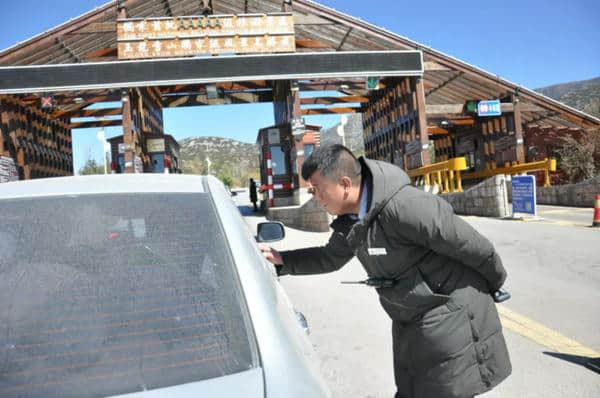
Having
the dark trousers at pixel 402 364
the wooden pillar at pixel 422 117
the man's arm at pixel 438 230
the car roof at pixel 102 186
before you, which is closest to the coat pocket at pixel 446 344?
Result: the dark trousers at pixel 402 364

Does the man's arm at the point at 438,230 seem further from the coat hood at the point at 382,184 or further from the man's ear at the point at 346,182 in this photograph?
the man's ear at the point at 346,182

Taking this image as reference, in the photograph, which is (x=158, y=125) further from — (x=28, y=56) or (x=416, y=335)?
(x=416, y=335)

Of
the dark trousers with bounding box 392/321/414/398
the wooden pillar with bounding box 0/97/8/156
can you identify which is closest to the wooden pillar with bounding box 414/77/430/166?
the wooden pillar with bounding box 0/97/8/156

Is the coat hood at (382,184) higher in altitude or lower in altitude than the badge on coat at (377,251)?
higher

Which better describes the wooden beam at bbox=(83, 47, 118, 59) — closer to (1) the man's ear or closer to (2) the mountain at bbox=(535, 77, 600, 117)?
(1) the man's ear

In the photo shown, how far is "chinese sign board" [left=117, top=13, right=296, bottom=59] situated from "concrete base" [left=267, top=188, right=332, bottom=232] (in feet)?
22.4

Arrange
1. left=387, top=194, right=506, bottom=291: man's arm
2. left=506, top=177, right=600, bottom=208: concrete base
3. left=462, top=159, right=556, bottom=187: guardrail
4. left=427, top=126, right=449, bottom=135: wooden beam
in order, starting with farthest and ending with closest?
left=427, top=126, right=449, bottom=135: wooden beam, left=462, top=159, right=556, bottom=187: guardrail, left=506, top=177, right=600, bottom=208: concrete base, left=387, top=194, right=506, bottom=291: man's arm

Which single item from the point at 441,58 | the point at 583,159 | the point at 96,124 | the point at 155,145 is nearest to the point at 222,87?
the point at 155,145

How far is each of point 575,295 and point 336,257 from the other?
3.66 meters

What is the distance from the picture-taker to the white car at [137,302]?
3.64 feet

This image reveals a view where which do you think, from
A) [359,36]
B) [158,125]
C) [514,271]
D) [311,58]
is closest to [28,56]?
[158,125]

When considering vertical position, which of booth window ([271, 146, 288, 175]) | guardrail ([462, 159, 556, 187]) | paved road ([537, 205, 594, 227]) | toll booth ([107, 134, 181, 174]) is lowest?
paved road ([537, 205, 594, 227])

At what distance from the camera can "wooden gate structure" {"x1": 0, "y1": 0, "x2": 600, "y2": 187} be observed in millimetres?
15445

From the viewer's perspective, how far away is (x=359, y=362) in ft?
11.0
